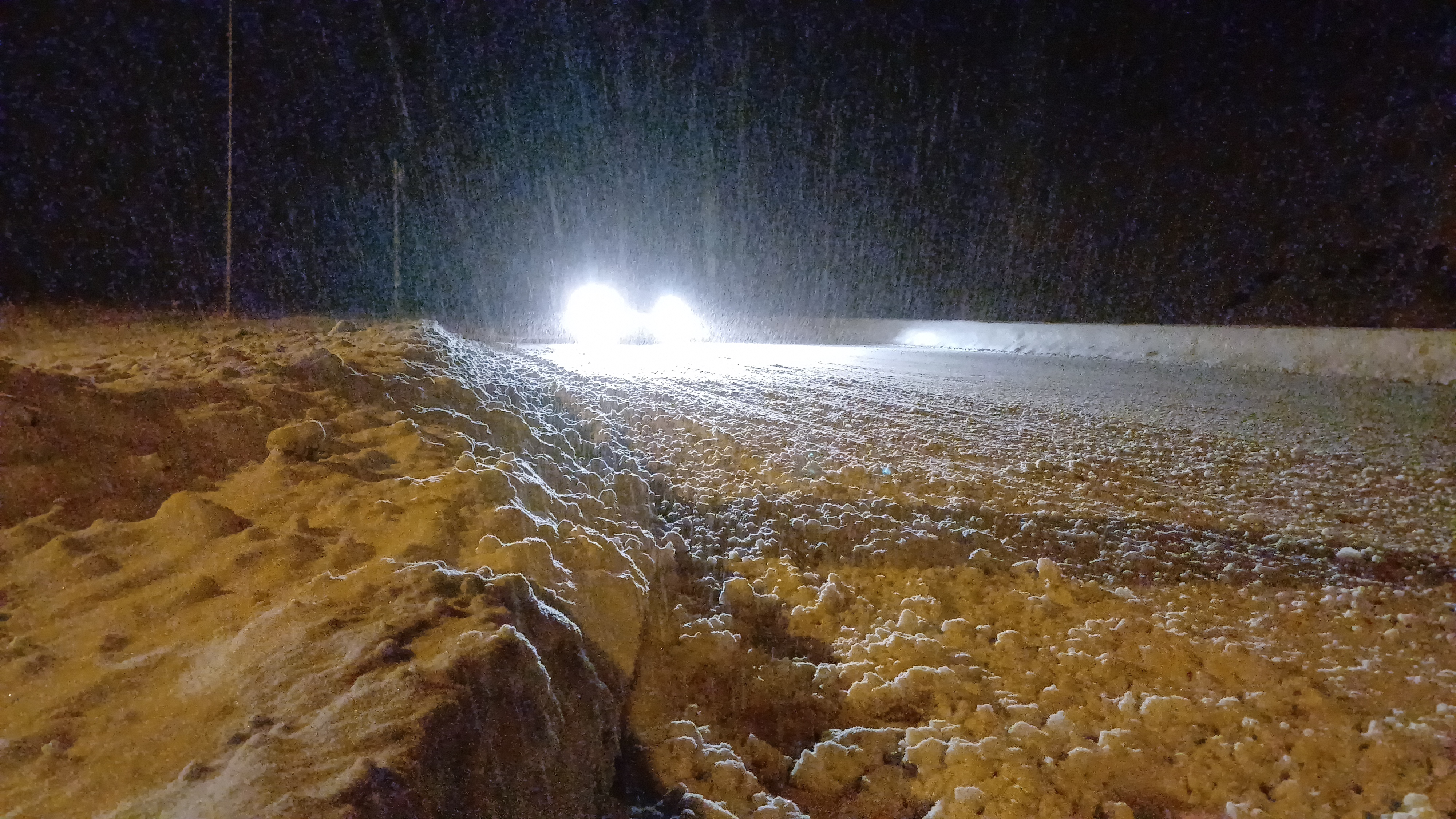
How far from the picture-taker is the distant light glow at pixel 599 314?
18.2 meters

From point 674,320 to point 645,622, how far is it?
17880 mm

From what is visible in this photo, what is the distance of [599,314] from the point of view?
743 inches

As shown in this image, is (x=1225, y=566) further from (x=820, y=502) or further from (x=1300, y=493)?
(x=820, y=502)

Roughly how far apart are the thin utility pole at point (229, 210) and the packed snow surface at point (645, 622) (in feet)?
29.0

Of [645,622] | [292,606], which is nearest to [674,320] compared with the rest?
[645,622]

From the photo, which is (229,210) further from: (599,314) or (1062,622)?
(1062,622)

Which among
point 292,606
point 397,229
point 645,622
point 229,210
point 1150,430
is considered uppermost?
point 397,229

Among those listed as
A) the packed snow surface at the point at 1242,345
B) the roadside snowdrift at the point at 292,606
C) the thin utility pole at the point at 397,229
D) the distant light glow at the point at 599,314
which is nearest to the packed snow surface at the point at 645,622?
the roadside snowdrift at the point at 292,606

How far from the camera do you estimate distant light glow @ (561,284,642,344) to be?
18.2 meters

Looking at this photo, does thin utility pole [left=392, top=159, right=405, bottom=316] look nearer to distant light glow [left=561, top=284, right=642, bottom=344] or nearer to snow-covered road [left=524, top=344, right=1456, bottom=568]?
distant light glow [left=561, top=284, right=642, bottom=344]

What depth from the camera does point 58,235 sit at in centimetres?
940

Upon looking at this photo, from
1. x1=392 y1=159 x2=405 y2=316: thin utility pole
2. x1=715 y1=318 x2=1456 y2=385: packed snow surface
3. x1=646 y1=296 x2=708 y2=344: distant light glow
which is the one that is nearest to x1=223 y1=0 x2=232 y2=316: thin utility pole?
x1=392 y1=159 x2=405 y2=316: thin utility pole

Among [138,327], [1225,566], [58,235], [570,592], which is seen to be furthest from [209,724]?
[58,235]

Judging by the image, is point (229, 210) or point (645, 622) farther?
point (229, 210)
